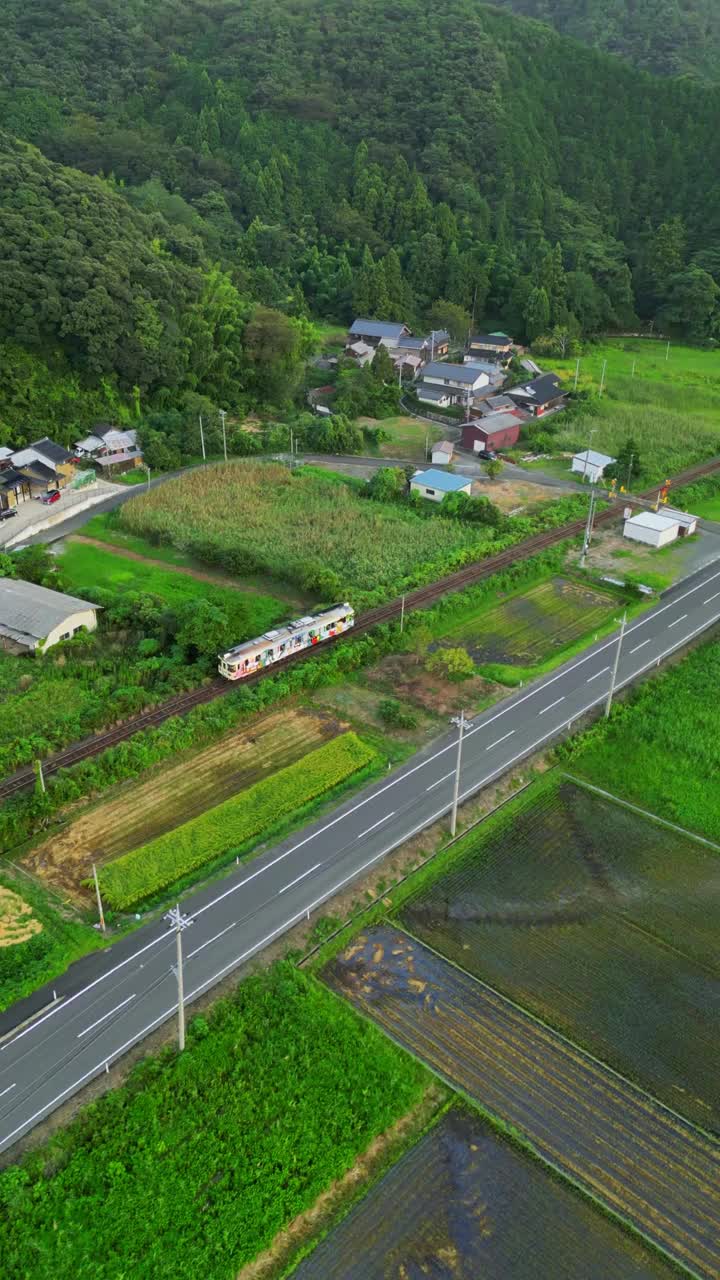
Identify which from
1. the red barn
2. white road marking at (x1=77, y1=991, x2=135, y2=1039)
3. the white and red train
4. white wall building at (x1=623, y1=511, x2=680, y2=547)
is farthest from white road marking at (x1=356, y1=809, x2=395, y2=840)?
the red barn

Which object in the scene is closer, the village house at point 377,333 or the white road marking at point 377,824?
the white road marking at point 377,824

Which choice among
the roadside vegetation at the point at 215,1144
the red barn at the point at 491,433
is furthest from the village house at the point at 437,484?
the roadside vegetation at the point at 215,1144

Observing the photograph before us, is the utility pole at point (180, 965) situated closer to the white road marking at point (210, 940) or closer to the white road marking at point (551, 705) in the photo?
the white road marking at point (210, 940)

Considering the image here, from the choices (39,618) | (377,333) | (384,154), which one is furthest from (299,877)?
(384,154)

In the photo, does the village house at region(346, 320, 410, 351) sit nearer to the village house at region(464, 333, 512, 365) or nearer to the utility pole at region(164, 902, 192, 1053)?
the village house at region(464, 333, 512, 365)

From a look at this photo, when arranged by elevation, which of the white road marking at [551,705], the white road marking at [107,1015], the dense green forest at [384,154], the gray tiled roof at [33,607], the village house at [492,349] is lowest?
the white road marking at [551,705]
